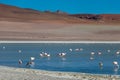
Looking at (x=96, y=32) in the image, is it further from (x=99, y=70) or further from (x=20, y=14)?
(x=99, y=70)

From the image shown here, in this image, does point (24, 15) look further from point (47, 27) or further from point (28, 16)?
point (47, 27)

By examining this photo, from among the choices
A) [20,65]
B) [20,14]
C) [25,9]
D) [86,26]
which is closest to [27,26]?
[86,26]

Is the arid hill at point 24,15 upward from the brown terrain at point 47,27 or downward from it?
upward

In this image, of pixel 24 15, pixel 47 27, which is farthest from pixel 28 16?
pixel 47 27

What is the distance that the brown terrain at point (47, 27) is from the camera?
176ft

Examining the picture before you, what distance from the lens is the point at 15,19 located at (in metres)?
74.8

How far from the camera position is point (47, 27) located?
221 feet

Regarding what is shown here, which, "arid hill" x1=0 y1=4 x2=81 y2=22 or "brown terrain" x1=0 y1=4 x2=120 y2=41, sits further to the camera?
"arid hill" x1=0 y1=4 x2=81 y2=22

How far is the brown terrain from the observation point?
5372cm

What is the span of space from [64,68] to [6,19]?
189 ft

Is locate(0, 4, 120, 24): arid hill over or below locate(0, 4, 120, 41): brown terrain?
over

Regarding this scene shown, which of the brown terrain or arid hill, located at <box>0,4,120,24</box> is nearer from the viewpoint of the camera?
the brown terrain

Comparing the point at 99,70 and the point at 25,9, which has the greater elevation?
the point at 25,9

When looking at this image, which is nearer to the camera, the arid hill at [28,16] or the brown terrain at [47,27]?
the brown terrain at [47,27]
